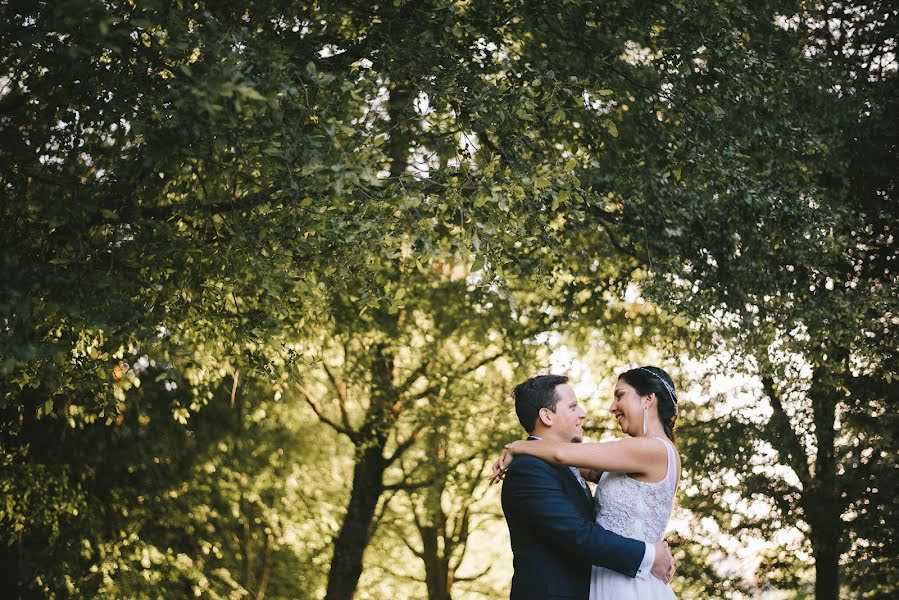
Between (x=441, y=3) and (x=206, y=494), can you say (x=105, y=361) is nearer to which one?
(x=441, y=3)

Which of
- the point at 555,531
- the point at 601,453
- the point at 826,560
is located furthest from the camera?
the point at 826,560

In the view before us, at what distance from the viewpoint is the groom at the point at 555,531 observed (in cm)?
441

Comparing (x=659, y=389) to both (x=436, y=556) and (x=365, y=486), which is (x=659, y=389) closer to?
(x=365, y=486)

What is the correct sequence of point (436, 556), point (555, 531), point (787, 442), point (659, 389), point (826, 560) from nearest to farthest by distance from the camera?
point (555, 531) < point (659, 389) < point (787, 442) < point (826, 560) < point (436, 556)

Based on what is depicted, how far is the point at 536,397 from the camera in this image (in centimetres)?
486

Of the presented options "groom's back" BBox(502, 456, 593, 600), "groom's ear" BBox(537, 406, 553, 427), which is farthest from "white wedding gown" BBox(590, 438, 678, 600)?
"groom's ear" BBox(537, 406, 553, 427)

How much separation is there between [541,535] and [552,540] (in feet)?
0.23

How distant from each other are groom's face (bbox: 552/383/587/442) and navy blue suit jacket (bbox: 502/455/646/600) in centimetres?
21

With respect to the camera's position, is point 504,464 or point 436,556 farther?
point 436,556

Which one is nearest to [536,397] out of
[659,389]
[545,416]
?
[545,416]

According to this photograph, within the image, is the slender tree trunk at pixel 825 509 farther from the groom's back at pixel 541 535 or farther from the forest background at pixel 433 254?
the groom's back at pixel 541 535

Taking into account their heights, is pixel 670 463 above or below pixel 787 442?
below

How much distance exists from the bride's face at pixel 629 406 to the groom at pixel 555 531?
1.07 ft

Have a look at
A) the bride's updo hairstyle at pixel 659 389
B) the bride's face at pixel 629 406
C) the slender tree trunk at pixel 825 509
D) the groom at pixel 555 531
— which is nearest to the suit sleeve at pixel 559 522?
the groom at pixel 555 531
